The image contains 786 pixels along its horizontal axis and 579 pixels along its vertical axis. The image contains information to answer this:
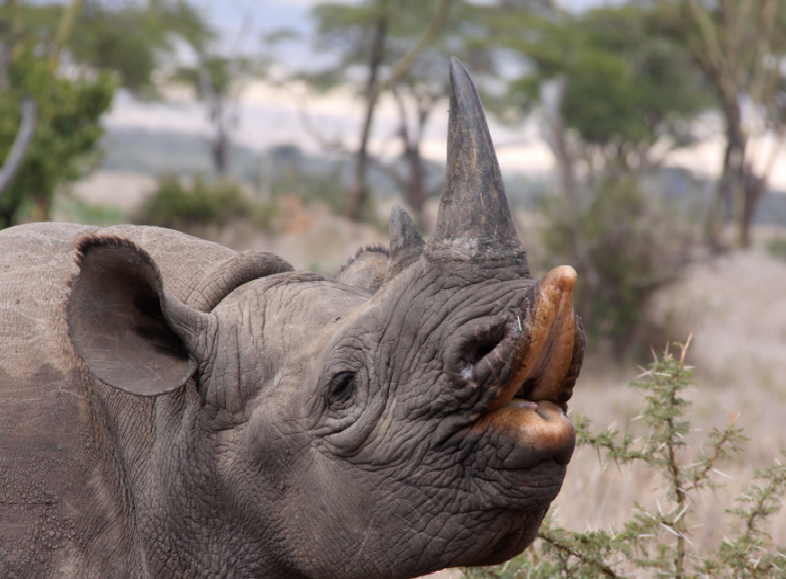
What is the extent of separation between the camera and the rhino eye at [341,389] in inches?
87.4

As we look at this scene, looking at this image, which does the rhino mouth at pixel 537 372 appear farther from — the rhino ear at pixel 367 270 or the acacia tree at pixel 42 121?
the acacia tree at pixel 42 121

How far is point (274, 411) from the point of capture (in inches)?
90.7

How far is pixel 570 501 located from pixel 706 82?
32558mm

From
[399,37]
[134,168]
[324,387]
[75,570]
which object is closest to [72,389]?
[75,570]

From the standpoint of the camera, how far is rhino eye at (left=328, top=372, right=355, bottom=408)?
7.29ft

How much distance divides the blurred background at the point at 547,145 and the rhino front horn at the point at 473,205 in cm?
144

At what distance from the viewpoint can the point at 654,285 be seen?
10.3 meters

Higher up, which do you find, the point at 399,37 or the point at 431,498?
the point at 399,37

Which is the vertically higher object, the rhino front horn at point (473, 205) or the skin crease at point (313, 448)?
the rhino front horn at point (473, 205)

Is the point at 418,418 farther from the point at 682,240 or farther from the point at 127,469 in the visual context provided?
the point at 682,240

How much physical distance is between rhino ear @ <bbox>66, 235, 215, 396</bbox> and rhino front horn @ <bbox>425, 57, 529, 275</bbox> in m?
0.70

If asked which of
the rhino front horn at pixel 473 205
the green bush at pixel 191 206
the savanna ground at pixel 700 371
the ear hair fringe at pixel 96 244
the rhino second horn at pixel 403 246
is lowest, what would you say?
the green bush at pixel 191 206

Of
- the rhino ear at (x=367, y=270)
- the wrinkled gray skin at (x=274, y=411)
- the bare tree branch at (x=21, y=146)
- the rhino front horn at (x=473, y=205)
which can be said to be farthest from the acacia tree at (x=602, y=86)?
the rhino front horn at (x=473, y=205)

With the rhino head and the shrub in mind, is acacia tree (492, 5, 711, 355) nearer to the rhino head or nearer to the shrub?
the shrub
